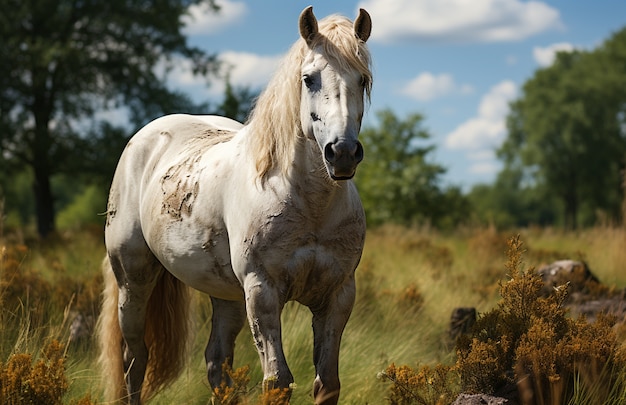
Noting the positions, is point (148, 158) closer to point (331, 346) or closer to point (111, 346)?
point (111, 346)

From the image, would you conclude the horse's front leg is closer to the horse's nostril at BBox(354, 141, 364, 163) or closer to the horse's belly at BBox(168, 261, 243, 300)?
the horse's belly at BBox(168, 261, 243, 300)

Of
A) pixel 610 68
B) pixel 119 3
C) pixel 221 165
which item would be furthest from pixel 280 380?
pixel 610 68

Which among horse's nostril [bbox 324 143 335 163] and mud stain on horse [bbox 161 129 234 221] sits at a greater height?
mud stain on horse [bbox 161 129 234 221]

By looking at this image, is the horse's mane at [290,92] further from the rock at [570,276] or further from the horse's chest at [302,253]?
the rock at [570,276]

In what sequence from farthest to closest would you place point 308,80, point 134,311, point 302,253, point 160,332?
point 160,332 → point 134,311 → point 302,253 → point 308,80

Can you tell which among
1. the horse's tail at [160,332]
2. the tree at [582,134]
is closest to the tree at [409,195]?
the tree at [582,134]

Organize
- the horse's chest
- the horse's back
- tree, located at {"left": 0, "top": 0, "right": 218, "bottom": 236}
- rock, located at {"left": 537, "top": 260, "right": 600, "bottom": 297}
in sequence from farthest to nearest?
tree, located at {"left": 0, "top": 0, "right": 218, "bottom": 236}
rock, located at {"left": 537, "top": 260, "right": 600, "bottom": 297}
the horse's back
the horse's chest

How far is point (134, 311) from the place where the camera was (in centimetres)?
441

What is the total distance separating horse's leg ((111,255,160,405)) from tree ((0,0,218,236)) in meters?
12.6

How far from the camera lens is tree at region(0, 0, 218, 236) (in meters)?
16.3

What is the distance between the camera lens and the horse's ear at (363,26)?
3.06m

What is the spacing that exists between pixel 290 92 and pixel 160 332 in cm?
214

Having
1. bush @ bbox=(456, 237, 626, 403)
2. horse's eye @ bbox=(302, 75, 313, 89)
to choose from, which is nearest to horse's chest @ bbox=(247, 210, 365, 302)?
horse's eye @ bbox=(302, 75, 313, 89)

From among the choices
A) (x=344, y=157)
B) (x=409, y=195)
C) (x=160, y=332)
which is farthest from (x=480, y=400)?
(x=409, y=195)
